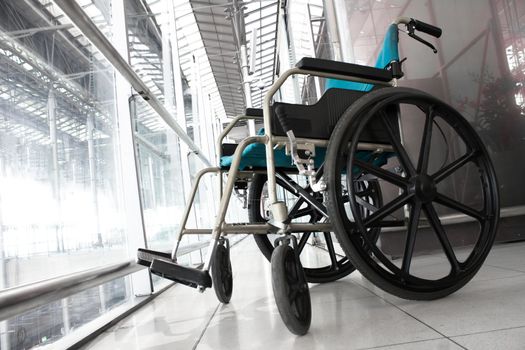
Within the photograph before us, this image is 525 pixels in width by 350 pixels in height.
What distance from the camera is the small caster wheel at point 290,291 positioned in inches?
34.3

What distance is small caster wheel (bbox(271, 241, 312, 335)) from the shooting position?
87cm

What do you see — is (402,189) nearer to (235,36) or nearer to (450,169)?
(450,169)

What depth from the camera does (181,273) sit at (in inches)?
38.0

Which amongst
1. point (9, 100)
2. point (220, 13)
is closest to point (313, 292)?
point (9, 100)

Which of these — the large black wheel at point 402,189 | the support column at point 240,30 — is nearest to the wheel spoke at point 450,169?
the large black wheel at point 402,189

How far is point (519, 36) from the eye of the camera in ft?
7.22

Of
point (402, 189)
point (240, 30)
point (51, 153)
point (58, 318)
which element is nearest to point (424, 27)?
point (402, 189)

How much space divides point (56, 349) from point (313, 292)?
2.79ft

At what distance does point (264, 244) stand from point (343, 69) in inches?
31.1

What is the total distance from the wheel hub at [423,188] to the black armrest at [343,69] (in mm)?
336

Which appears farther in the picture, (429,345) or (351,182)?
(351,182)

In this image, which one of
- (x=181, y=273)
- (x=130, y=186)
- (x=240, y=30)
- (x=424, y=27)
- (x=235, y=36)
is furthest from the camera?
(x=235, y=36)

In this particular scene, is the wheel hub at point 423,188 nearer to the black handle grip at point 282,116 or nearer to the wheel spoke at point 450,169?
the wheel spoke at point 450,169

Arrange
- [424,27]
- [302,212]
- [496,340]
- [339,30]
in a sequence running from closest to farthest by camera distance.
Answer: [496,340] → [424,27] → [302,212] → [339,30]
